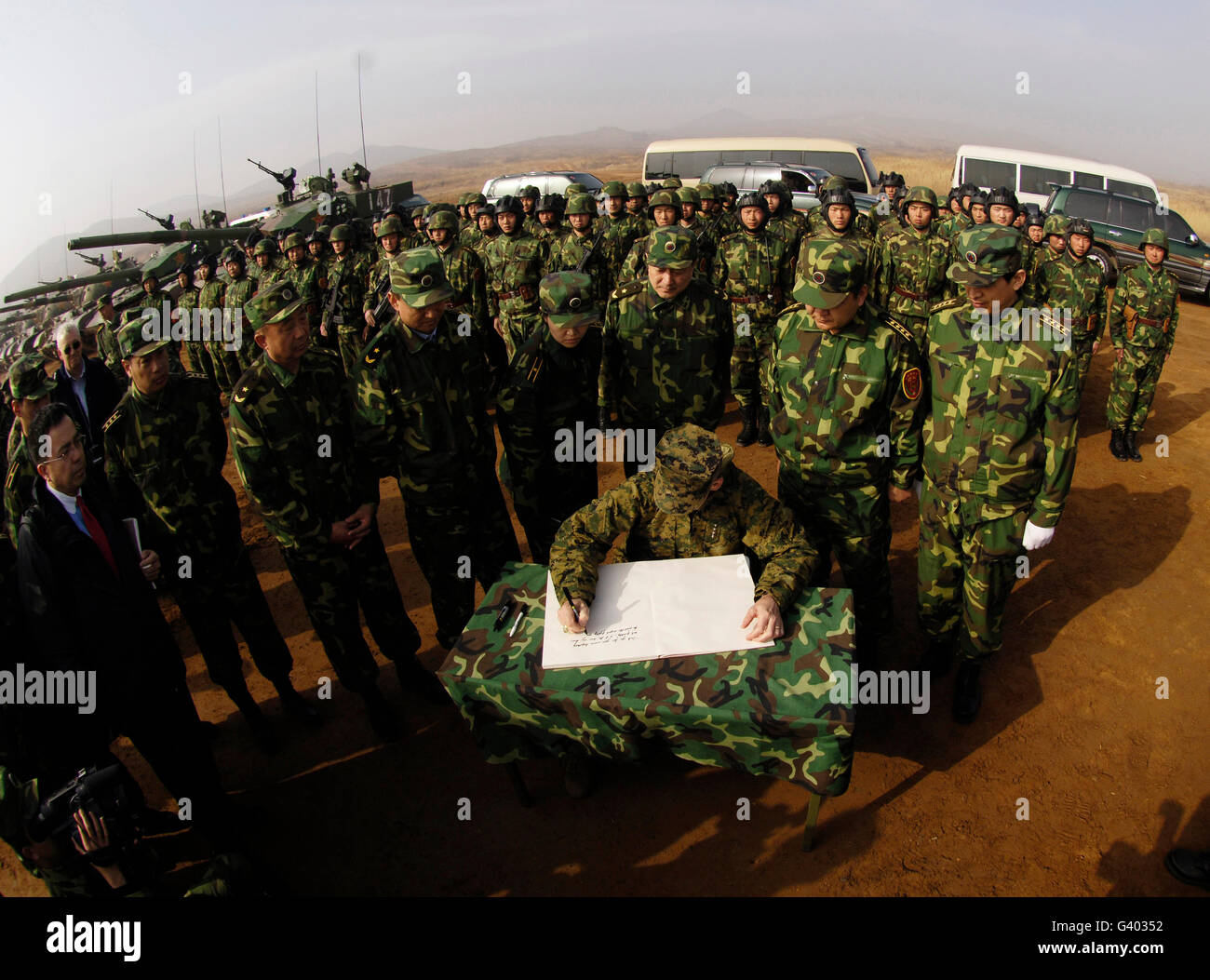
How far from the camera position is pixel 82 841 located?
1903mm

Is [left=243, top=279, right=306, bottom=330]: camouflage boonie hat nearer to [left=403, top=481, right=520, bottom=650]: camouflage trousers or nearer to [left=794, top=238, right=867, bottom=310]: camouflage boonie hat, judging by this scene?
[left=403, top=481, right=520, bottom=650]: camouflage trousers

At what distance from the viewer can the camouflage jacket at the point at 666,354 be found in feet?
13.7

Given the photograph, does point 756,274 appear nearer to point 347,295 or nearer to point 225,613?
point 347,295

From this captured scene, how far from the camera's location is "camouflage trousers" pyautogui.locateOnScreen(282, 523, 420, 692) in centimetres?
340

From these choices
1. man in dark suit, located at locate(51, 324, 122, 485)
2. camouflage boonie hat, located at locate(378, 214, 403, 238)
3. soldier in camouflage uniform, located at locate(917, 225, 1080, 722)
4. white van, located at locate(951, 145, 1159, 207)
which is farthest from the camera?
white van, located at locate(951, 145, 1159, 207)

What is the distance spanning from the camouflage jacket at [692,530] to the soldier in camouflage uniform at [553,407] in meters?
1.04

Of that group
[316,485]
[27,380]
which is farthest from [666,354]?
[27,380]

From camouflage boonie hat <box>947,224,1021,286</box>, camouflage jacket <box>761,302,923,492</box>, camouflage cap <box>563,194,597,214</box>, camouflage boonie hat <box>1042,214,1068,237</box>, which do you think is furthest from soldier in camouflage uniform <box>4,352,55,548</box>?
camouflage boonie hat <box>1042,214,1068,237</box>

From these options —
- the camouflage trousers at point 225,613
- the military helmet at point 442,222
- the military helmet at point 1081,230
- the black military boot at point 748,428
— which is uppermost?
the military helmet at point 442,222

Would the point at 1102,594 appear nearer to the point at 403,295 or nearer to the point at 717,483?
the point at 717,483

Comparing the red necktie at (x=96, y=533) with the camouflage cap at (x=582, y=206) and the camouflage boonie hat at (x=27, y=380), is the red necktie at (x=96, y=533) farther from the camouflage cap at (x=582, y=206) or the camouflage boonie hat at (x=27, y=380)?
the camouflage cap at (x=582, y=206)

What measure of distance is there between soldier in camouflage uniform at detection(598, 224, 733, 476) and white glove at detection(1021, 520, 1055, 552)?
6.14ft

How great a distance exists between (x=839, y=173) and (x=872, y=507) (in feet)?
54.2

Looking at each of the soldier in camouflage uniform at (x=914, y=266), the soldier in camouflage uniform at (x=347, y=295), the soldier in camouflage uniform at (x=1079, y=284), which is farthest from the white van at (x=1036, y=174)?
the soldier in camouflage uniform at (x=347, y=295)
